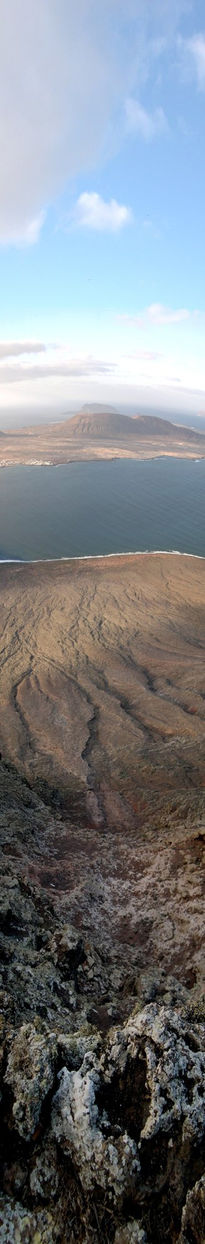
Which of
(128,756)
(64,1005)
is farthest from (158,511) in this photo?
(64,1005)

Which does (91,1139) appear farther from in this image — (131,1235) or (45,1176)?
(131,1235)

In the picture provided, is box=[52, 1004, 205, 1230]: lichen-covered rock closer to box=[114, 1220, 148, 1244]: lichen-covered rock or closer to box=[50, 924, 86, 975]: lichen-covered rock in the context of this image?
box=[114, 1220, 148, 1244]: lichen-covered rock

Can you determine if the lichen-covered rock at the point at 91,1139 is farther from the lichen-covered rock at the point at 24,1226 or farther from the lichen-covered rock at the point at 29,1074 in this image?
the lichen-covered rock at the point at 24,1226

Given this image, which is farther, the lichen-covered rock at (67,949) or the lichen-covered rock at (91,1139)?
the lichen-covered rock at (67,949)

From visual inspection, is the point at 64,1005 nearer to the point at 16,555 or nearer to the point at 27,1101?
the point at 27,1101

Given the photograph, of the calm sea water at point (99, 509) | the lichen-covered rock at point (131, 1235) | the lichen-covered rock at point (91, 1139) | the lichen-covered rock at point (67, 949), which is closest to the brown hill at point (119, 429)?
the calm sea water at point (99, 509)

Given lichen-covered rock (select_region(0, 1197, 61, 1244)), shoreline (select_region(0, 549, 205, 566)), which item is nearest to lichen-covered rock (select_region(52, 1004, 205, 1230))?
lichen-covered rock (select_region(0, 1197, 61, 1244))

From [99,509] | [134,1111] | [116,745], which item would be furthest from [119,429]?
[134,1111]
